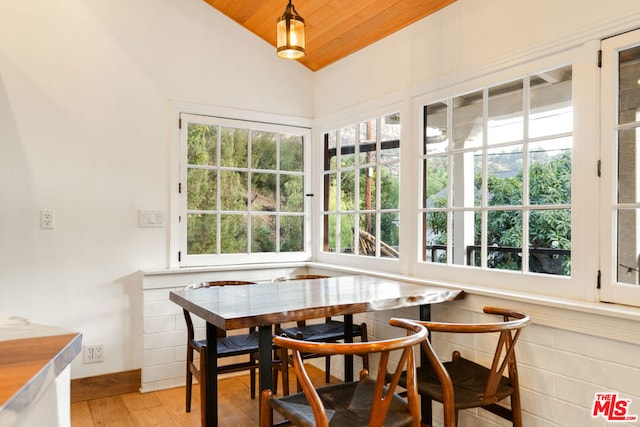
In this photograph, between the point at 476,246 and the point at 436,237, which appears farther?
the point at 436,237

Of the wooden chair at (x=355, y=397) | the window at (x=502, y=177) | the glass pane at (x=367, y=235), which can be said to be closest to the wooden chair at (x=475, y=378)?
the wooden chair at (x=355, y=397)

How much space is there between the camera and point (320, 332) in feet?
9.45

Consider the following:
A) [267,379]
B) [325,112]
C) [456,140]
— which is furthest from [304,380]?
[325,112]

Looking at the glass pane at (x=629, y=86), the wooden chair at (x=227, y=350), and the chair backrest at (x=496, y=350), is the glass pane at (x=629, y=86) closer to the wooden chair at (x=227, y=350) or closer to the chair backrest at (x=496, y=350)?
the chair backrest at (x=496, y=350)

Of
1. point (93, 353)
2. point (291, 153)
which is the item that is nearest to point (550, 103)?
point (291, 153)

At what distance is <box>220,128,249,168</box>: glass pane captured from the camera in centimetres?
355

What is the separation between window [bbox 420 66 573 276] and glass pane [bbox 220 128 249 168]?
1474 mm

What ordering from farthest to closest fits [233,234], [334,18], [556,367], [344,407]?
[233,234], [334,18], [556,367], [344,407]

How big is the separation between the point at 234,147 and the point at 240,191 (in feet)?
1.15

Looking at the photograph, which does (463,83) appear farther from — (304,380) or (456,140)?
(304,380)

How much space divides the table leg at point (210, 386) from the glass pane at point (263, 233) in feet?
4.82

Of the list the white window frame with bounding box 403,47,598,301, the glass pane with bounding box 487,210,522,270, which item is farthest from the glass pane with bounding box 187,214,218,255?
the white window frame with bounding box 403,47,598,301

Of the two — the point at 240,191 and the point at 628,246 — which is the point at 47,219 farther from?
the point at 628,246

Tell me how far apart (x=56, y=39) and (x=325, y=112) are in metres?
1.98
